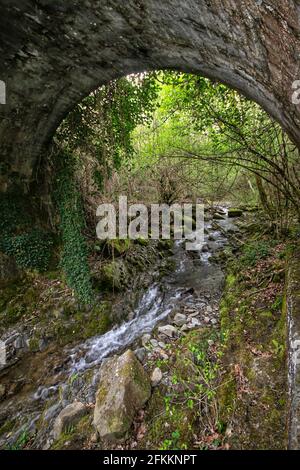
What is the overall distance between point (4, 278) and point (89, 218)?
101 inches

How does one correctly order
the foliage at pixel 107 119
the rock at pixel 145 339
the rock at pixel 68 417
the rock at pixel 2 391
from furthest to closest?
the foliage at pixel 107 119, the rock at pixel 145 339, the rock at pixel 2 391, the rock at pixel 68 417

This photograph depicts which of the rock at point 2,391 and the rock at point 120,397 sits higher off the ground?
the rock at point 120,397

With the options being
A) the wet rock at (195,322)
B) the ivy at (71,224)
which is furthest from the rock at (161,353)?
the ivy at (71,224)

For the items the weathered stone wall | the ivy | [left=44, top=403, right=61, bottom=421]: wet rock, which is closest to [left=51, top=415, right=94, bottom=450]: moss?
[left=44, top=403, right=61, bottom=421]: wet rock

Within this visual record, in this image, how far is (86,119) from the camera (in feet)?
21.9

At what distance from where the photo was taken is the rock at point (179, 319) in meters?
5.02

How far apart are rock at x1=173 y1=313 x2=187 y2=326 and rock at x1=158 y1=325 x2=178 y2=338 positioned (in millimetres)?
177

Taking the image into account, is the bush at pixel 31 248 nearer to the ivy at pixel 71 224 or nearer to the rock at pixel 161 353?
the ivy at pixel 71 224

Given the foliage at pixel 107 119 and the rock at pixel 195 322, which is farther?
the foliage at pixel 107 119

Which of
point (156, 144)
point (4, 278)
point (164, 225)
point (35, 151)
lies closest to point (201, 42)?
point (35, 151)

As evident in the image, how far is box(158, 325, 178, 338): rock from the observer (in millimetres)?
4730

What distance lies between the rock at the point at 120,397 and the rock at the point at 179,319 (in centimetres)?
143

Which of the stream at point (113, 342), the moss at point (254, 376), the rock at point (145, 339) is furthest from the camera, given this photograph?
the rock at point (145, 339)

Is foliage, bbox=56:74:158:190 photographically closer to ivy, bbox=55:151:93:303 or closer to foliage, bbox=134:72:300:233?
ivy, bbox=55:151:93:303
